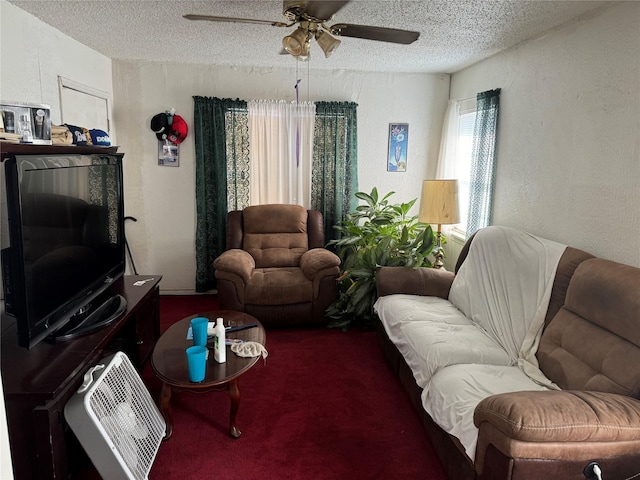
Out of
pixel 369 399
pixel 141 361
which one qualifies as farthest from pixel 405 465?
pixel 141 361

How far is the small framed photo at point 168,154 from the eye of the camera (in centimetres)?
422

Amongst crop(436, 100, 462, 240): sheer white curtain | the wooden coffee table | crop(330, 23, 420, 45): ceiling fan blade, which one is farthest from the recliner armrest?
crop(436, 100, 462, 240): sheer white curtain

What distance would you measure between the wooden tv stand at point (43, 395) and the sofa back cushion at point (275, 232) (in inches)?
76.0

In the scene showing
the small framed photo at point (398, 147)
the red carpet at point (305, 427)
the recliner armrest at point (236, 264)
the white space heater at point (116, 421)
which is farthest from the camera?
the small framed photo at point (398, 147)

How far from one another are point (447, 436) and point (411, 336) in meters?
0.64

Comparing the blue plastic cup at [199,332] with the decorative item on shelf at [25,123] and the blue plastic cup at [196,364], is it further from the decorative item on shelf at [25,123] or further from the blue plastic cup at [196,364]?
the decorative item on shelf at [25,123]

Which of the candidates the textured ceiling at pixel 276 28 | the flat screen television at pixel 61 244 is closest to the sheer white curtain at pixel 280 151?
the textured ceiling at pixel 276 28

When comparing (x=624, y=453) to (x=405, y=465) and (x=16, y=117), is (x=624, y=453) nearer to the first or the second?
(x=405, y=465)

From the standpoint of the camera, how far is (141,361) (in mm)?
2756

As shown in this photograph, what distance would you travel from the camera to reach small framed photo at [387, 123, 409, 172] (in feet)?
14.8

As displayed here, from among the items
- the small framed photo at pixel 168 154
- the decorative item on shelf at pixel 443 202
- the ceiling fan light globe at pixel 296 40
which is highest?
the ceiling fan light globe at pixel 296 40

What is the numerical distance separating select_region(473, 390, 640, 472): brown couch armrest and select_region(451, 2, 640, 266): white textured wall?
95 cm

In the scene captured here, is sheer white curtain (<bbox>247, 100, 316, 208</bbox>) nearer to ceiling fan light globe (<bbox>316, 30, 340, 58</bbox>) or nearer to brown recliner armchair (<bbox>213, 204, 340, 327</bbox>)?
brown recliner armchair (<bbox>213, 204, 340, 327</bbox>)

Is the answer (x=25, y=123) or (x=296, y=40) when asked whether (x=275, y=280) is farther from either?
(x=25, y=123)
